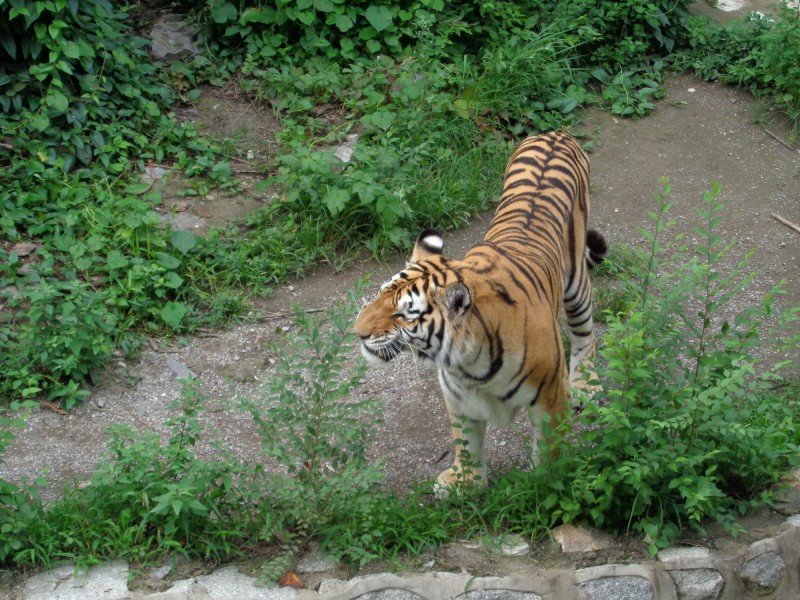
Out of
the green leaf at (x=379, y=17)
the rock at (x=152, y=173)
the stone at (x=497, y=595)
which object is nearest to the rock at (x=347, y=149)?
the green leaf at (x=379, y=17)

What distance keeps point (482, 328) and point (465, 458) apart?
614 millimetres

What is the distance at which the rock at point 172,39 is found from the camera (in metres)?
7.15

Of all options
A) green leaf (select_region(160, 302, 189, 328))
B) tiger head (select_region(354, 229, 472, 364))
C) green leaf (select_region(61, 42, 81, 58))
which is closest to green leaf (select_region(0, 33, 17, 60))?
green leaf (select_region(61, 42, 81, 58))

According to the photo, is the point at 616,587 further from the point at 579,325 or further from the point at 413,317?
the point at 579,325

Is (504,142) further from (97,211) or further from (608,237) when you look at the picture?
(97,211)

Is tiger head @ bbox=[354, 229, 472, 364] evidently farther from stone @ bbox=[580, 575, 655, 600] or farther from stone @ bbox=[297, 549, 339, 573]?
stone @ bbox=[580, 575, 655, 600]

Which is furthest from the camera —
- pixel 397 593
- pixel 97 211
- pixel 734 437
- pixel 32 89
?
pixel 32 89

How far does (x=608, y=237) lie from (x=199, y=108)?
116 inches

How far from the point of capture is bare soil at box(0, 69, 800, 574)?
4.65 m

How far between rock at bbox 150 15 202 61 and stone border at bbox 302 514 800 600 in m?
4.72

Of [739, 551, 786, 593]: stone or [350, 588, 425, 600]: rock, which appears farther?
[739, 551, 786, 593]: stone

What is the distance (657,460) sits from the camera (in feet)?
12.0

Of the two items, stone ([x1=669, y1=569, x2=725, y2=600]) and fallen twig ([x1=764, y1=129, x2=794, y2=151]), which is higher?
fallen twig ([x1=764, y1=129, x2=794, y2=151])

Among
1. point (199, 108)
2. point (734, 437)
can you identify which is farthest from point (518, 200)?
point (199, 108)
